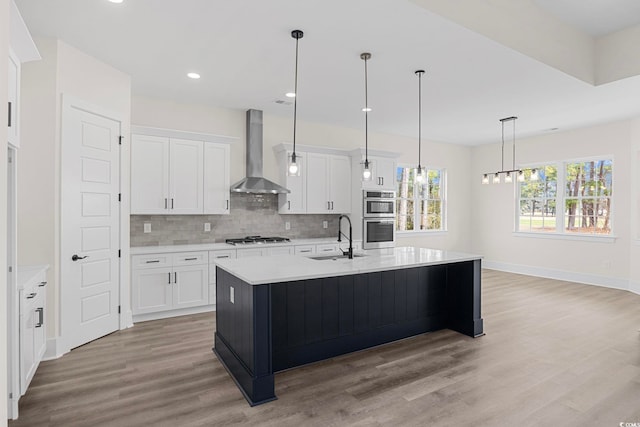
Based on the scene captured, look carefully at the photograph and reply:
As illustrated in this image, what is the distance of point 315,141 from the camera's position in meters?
6.32

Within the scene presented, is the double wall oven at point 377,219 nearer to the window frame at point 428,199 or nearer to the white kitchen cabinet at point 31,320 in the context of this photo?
the window frame at point 428,199

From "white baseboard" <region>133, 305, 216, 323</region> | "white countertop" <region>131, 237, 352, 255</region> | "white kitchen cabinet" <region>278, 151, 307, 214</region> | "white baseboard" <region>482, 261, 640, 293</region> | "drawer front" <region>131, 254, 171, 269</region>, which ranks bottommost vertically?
"white baseboard" <region>133, 305, 216, 323</region>

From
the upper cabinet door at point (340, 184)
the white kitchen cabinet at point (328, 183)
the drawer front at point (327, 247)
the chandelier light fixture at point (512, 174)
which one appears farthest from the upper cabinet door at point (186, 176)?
the chandelier light fixture at point (512, 174)

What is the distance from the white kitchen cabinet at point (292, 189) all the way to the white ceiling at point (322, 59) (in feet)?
2.46

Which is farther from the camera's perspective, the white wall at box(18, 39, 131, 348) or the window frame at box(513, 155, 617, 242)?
the window frame at box(513, 155, 617, 242)

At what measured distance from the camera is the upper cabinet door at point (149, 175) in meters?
4.51

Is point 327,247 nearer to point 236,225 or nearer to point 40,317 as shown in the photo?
point 236,225

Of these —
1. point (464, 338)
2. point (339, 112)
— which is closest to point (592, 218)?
point (464, 338)

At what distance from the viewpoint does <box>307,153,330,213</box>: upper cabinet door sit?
19.3 feet

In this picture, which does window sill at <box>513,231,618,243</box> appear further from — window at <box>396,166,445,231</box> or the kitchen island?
the kitchen island

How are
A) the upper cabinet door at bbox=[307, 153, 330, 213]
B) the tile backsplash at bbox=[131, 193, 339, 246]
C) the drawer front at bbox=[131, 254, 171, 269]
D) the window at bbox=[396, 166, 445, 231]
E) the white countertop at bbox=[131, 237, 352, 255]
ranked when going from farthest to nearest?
the window at bbox=[396, 166, 445, 231]
the upper cabinet door at bbox=[307, 153, 330, 213]
the tile backsplash at bbox=[131, 193, 339, 246]
the white countertop at bbox=[131, 237, 352, 255]
the drawer front at bbox=[131, 254, 171, 269]

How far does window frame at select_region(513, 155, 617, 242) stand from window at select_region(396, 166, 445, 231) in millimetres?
1572

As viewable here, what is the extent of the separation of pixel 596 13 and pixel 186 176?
5.07m

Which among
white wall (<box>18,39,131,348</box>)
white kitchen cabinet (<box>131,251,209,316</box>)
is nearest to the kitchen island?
white kitchen cabinet (<box>131,251,209,316</box>)
